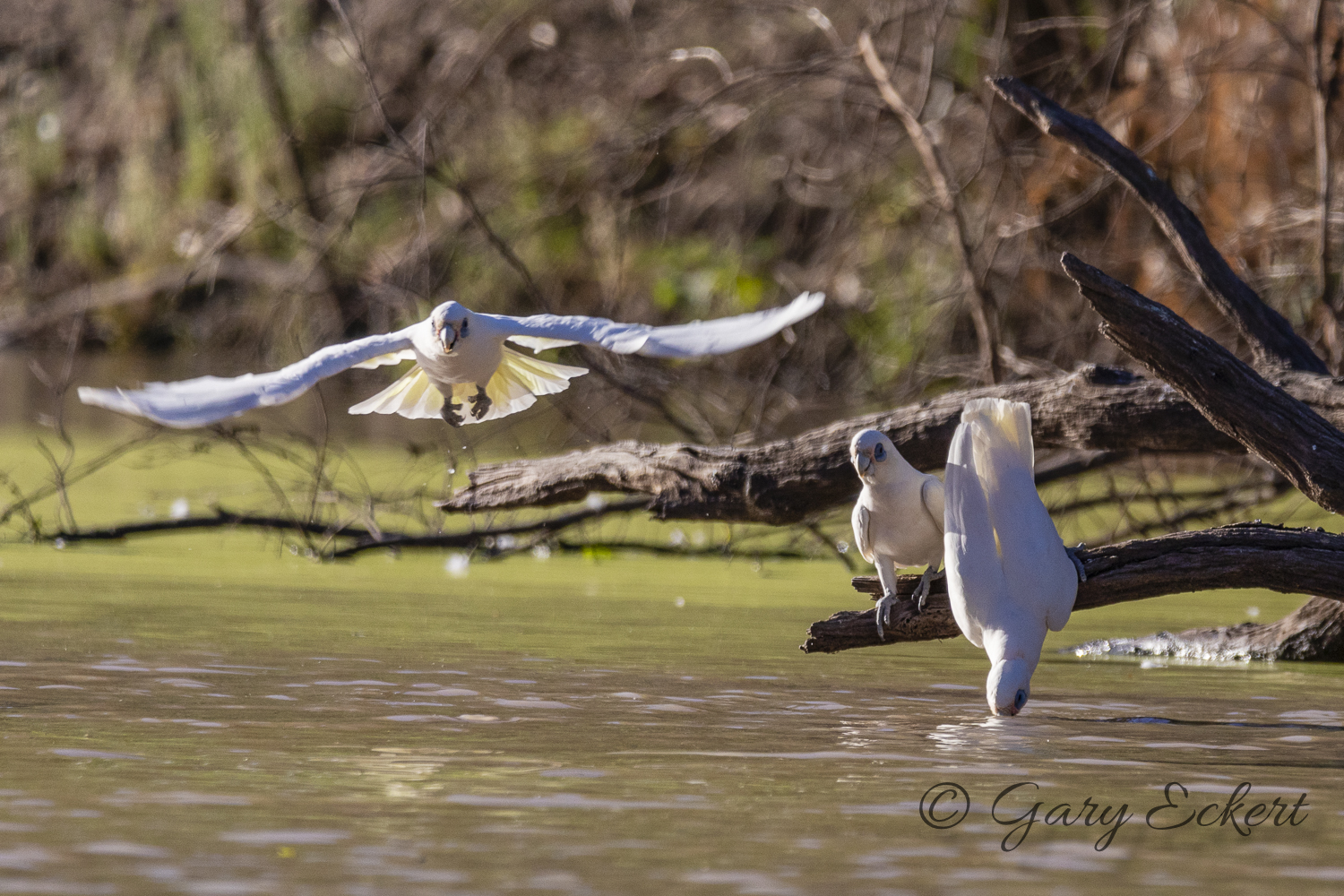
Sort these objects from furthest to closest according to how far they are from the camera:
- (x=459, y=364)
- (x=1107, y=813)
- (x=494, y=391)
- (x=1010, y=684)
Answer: (x=494, y=391) < (x=459, y=364) < (x=1010, y=684) < (x=1107, y=813)

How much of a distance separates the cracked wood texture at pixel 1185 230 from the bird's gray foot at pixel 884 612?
5.86 feet

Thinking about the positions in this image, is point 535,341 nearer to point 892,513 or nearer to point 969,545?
point 892,513

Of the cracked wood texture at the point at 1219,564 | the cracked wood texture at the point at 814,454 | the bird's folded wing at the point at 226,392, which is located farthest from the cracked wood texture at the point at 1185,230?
the bird's folded wing at the point at 226,392

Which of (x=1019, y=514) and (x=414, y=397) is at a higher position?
→ (x=414, y=397)

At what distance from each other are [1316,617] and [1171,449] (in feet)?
3.22

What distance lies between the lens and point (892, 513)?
5.16 metres

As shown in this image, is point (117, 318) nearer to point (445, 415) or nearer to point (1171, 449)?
point (445, 415)

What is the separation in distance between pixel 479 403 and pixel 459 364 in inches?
18.3

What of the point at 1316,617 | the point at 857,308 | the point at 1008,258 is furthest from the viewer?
the point at 857,308

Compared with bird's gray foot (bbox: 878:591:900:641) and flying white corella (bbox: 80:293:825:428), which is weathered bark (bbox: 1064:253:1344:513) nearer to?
flying white corella (bbox: 80:293:825:428)

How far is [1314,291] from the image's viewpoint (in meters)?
8.27

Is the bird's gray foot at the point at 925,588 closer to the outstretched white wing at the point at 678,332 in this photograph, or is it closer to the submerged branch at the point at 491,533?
the outstretched white wing at the point at 678,332

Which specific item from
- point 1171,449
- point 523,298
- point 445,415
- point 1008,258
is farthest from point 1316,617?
point 523,298

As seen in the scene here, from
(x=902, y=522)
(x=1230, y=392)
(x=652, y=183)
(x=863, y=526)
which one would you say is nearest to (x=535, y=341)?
(x=863, y=526)
